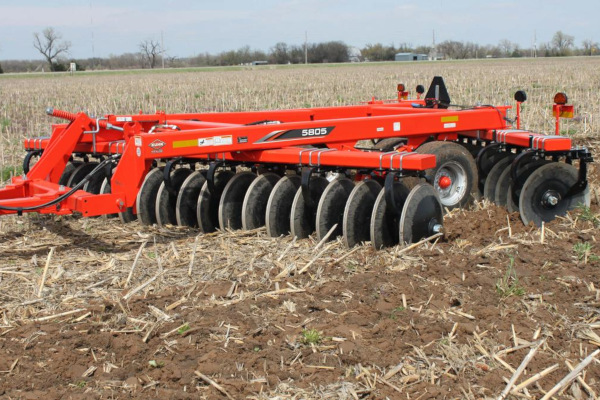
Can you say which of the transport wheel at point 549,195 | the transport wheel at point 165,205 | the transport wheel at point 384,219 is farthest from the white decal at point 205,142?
the transport wheel at point 549,195

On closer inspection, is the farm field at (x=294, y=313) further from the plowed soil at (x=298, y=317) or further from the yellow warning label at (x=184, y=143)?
the yellow warning label at (x=184, y=143)

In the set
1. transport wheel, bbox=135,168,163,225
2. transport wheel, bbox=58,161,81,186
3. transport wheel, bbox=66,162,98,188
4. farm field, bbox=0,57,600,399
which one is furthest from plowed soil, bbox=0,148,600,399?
transport wheel, bbox=58,161,81,186

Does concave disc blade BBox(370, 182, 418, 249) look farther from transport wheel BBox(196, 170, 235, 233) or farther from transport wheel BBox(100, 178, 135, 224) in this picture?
transport wheel BBox(100, 178, 135, 224)

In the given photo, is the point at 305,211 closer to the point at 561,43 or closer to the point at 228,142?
the point at 228,142

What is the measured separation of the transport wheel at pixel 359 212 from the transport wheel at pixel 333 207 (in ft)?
0.75

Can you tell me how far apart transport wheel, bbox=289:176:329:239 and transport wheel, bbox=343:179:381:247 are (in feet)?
1.56

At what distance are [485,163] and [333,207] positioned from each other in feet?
8.25

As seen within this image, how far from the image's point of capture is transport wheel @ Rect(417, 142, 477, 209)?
7.40 m

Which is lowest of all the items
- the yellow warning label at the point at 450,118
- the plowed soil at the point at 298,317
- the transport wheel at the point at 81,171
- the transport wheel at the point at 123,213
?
the plowed soil at the point at 298,317

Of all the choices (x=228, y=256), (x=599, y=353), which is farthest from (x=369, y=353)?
(x=228, y=256)

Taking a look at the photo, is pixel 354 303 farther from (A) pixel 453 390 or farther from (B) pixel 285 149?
(B) pixel 285 149

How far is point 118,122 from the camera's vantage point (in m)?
7.24

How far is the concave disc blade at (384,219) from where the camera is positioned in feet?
19.3

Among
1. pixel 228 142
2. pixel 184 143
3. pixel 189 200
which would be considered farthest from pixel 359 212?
pixel 189 200
